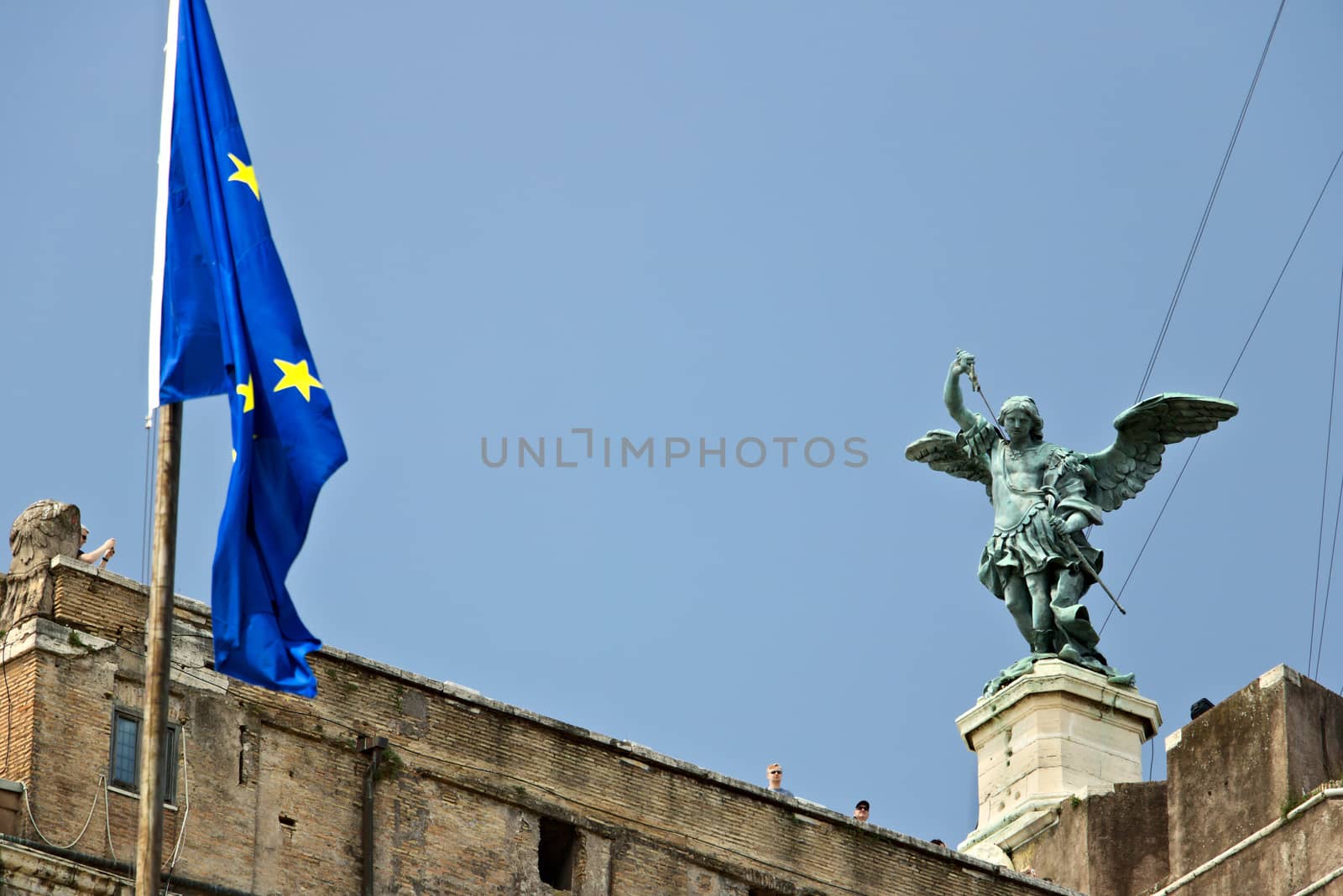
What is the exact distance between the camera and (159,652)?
74.8 ft

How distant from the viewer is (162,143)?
24750 mm

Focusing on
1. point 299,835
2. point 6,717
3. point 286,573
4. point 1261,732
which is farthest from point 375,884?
point 1261,732

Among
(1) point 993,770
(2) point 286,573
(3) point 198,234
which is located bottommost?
(2) point 286,573

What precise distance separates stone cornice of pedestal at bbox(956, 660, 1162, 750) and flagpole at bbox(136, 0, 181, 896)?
19064mm

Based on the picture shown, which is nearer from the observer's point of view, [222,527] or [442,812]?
[222,527]

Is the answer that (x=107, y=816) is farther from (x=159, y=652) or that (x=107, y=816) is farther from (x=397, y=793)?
(x=159, y=652)

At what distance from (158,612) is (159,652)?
0.27m

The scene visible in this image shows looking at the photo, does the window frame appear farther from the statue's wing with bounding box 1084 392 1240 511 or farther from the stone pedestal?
the statue's wing with bounding box 1084 392 1240 511

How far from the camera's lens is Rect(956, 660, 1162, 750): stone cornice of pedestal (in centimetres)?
4134

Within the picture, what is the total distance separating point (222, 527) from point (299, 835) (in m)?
6.72

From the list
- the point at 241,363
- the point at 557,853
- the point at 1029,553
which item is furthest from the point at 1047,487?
the point at 241,363

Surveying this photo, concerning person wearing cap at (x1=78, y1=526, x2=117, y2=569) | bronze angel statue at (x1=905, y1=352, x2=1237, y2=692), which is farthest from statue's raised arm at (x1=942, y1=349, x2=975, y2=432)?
person wearing cap at (x1=78, y1=526, x2=117, y2=569)

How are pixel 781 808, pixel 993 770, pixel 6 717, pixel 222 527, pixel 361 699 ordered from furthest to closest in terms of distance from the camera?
pixel 993 770, pixel 781 808, pixel 361 699, pixel 6 717, pixel 222 527

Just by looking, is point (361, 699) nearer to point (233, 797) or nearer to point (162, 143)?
point (233, 797)
